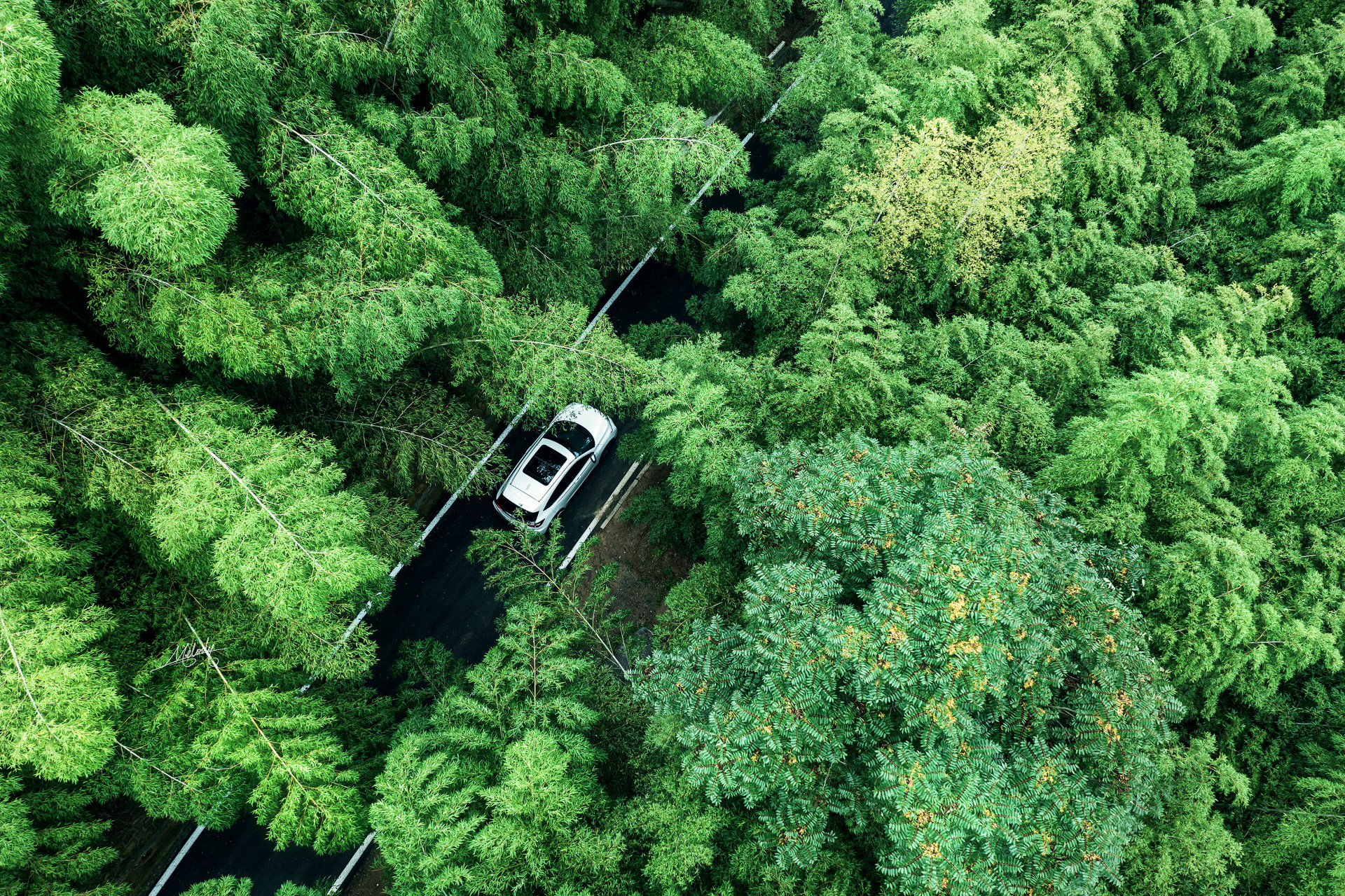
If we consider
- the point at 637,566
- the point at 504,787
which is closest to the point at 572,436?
the point at 637,566

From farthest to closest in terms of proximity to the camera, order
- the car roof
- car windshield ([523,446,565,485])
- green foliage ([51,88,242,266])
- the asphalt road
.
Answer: car windshield ([523,446,565,485]) → the car roof → the asphalt road → green foliage ([51,88,242,266])

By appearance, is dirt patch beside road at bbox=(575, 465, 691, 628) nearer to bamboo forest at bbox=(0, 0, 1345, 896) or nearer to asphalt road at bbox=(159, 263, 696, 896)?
bamboo forest at bbox=(0, 0, 1345, 896)

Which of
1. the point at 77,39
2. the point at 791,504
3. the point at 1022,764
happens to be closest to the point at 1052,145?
the point at 791,504

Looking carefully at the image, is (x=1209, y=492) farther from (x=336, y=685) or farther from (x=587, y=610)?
(x=336, y=685)

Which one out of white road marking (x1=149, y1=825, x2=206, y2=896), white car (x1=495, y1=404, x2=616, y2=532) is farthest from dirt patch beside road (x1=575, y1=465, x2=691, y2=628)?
white road marking (x1=149, y1=825, x2=206, y2=896)

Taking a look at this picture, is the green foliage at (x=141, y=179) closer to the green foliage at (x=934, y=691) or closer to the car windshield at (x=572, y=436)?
the car windshield at (x=572, y=436)

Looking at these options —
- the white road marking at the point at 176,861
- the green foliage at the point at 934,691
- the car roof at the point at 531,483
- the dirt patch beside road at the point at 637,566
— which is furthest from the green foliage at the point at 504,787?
the white road marking at the point at 176,861
